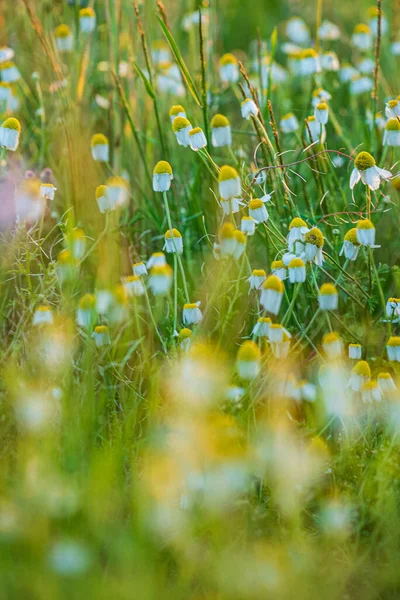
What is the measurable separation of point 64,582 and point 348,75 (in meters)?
2.45

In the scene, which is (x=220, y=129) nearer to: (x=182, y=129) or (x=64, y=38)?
(x=182, y=129)

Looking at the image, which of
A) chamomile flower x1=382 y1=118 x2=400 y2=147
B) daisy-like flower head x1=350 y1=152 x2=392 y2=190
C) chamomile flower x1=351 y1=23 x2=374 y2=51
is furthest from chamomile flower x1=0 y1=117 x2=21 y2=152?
chamomile flower x1=351 y1=23 x2=374 y2=51

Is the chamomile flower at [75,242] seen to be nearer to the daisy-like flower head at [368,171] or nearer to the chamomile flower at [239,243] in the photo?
the chamomile flower at [239,243]

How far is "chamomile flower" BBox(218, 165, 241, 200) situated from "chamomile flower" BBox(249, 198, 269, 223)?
0.28 ft

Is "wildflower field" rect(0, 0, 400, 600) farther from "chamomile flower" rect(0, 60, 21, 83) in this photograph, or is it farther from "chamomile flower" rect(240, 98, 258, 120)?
"chamomile flower" rect(0, 60, 21, 83)

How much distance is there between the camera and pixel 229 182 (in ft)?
4.95

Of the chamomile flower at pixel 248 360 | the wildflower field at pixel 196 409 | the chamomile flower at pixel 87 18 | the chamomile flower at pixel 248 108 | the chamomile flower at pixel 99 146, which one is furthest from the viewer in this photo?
the chamomile flower at pixel 87 18

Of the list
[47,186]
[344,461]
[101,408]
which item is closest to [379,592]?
[344,461]

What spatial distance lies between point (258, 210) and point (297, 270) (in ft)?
0.61

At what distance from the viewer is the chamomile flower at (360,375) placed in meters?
1.49

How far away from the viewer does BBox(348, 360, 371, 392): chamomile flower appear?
1494 millimetres

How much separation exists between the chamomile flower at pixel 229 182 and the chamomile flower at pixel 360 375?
0.43 meters

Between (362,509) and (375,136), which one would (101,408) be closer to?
(362,509)

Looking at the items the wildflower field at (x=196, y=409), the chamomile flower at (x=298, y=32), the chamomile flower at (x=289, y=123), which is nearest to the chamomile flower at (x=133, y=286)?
the wildflower field at (x=196, y=409)
